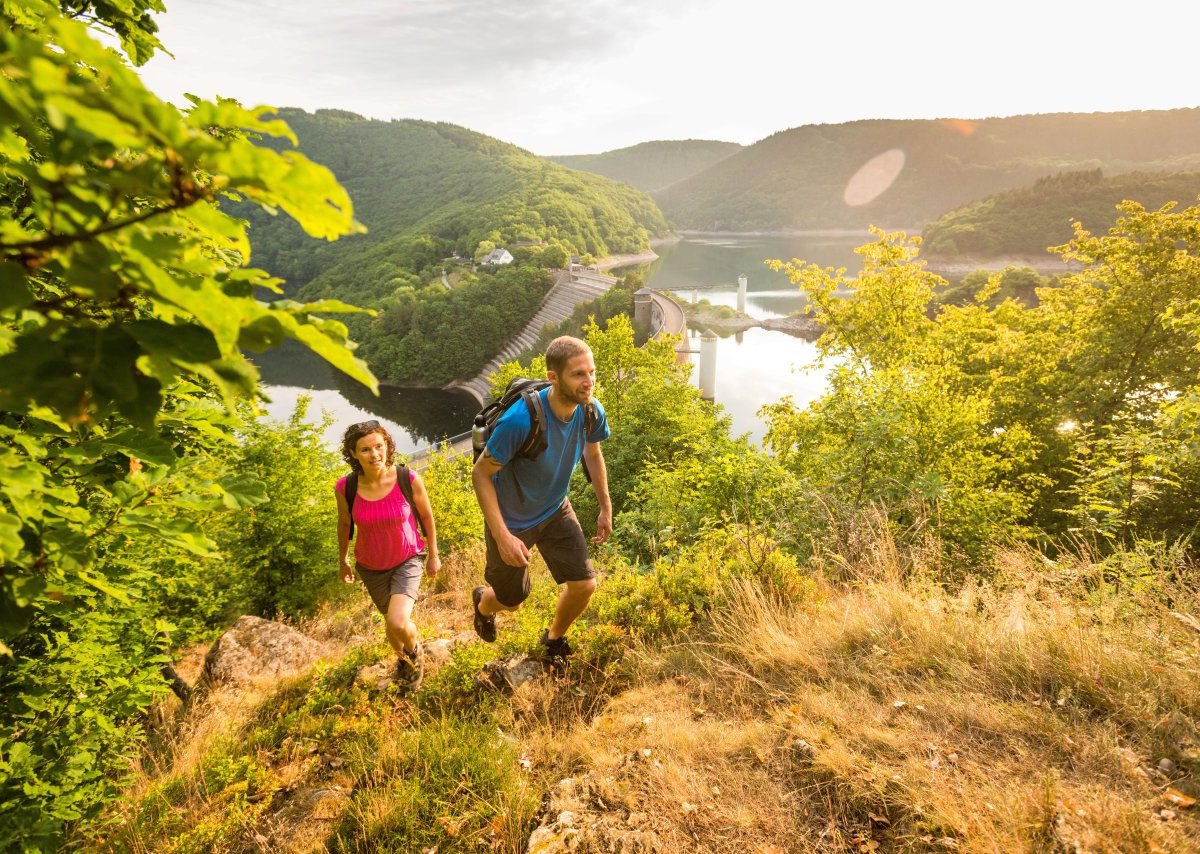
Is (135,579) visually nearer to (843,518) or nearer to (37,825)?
(37,825)

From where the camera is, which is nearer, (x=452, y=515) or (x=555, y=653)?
(x=555, y=653)

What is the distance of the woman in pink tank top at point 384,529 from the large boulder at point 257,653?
146cm

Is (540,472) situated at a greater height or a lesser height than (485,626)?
greater

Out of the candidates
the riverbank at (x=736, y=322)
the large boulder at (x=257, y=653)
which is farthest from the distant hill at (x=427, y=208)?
the large boulder at (x=257, y=653)

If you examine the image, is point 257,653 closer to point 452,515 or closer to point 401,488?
point 401,488

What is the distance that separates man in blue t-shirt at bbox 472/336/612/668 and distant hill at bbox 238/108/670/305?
66694mm

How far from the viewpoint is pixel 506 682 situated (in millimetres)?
3195

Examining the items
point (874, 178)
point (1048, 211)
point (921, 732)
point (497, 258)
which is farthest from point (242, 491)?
point (874, 178)

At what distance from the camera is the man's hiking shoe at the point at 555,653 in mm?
3350

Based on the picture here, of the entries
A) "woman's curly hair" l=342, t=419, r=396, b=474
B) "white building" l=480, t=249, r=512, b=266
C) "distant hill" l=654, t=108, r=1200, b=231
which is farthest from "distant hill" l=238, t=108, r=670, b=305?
"woman's curly hair" l=342, t=419, r=396, b=474

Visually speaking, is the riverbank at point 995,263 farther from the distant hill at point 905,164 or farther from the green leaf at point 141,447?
the green leaf at point 141,447

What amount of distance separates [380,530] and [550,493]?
1.18 metres

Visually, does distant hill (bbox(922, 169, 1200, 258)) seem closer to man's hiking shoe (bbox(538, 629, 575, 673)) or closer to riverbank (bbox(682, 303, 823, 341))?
riverbank (bbox(682, 303, 823, 341))

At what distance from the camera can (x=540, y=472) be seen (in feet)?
10.0
